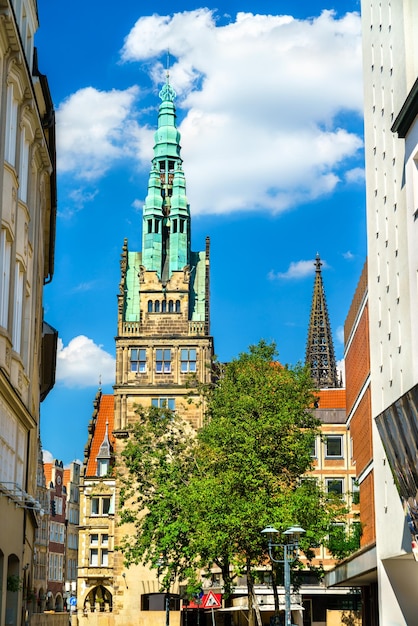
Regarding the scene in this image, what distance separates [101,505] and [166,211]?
76.2 ft

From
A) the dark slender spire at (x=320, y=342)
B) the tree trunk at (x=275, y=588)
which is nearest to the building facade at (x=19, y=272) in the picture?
the tree trunk at (x=275, y=588)

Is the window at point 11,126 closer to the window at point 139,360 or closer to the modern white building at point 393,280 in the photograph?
the modern white building at point 393,280

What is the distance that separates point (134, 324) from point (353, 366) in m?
32.7

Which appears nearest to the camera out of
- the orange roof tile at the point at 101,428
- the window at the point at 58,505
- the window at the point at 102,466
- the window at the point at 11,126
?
the window at the point at 11,126

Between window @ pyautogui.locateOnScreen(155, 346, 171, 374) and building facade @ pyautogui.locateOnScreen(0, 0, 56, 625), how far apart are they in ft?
149

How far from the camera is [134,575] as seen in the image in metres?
73.9

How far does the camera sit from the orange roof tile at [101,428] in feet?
289

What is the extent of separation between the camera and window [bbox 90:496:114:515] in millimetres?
84312

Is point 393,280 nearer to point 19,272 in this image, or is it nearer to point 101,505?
point 19,272

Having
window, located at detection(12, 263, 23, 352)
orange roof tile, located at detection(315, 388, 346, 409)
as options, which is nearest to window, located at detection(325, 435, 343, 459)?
orange roof tile, located at detection(315, 388, 346, 409)

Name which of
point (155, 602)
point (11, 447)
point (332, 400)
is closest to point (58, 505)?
point (155, 602)

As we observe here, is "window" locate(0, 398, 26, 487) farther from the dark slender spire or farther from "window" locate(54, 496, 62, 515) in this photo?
the dark slender spire

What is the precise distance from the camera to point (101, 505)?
84562 millimetres

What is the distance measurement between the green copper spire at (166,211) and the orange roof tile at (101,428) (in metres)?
17.1
